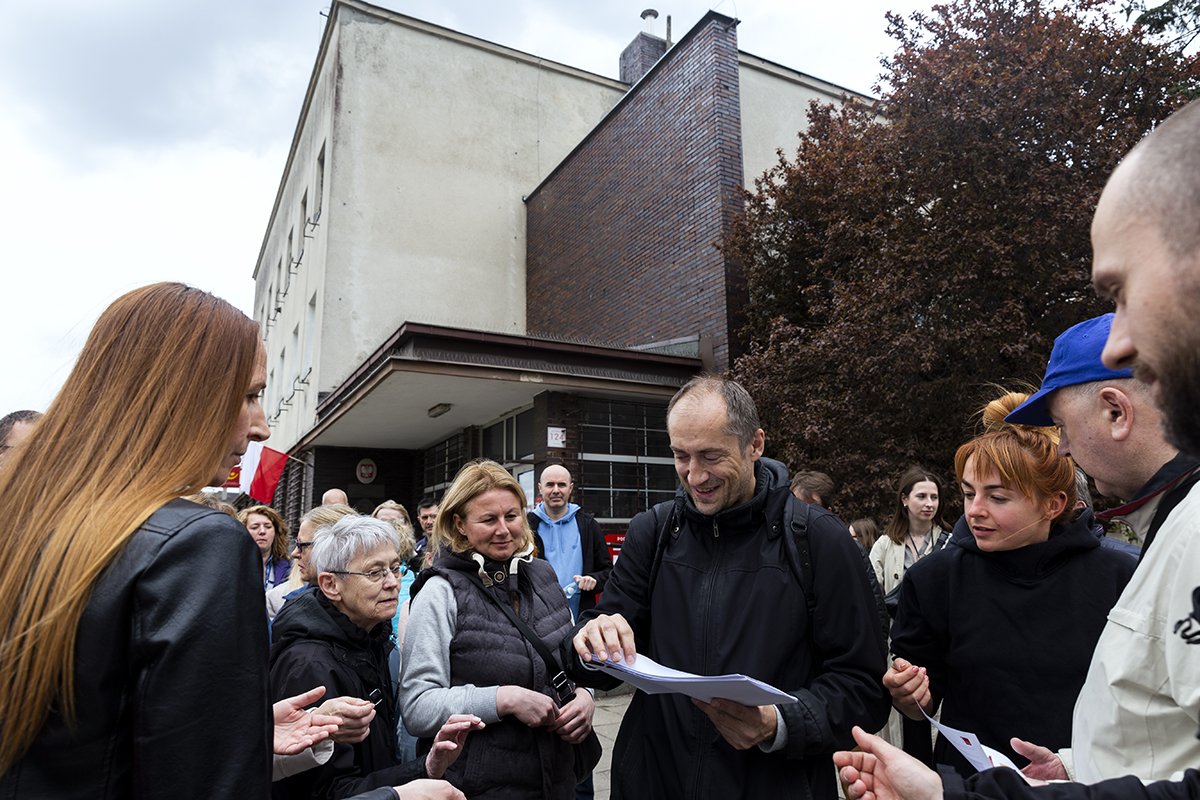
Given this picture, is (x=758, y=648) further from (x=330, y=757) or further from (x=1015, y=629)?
(x=330, y=757)

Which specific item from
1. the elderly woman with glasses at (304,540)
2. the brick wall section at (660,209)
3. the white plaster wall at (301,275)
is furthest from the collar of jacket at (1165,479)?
the white plaster wall at (301,275)

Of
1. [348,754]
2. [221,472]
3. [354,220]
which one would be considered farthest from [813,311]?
[354,220]

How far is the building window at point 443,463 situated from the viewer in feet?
51.5

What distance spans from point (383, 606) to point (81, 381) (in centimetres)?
195

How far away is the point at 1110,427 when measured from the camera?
2.00 m

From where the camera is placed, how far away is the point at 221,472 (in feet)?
4.93

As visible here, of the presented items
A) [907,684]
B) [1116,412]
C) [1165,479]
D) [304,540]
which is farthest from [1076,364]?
[304,540]

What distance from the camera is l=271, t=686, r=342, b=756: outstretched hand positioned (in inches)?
76.9

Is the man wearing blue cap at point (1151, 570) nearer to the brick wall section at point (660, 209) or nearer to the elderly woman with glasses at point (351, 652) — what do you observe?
the elderly woman with glasses at point (351, 652)

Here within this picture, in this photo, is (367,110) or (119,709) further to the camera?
(367,110)

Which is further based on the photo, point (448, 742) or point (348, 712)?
point (448, 742)

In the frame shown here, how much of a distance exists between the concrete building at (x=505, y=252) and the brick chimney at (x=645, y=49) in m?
0.07

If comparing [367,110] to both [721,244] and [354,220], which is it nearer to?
[354,220]

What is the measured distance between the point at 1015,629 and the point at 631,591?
121 cm
